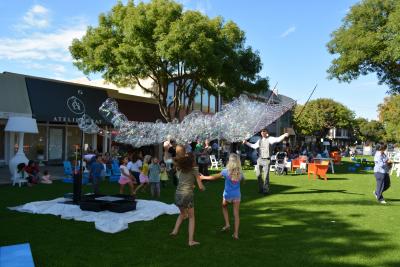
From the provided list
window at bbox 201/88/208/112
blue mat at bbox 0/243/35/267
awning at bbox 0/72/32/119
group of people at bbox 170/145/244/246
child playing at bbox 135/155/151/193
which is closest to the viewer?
blue mat at bbox 0/243/35/267

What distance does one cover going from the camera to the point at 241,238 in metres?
7.27

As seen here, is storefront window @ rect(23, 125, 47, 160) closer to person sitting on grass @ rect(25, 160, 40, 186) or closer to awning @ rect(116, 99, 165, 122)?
awning @ rect(116, 99, 165, 122)

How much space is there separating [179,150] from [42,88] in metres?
16.7

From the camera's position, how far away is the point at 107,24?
23594mm

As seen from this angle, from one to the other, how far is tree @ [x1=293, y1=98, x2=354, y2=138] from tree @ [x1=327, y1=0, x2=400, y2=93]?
4045 cm

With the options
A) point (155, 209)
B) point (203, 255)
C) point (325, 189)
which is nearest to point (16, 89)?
point (155, 209)

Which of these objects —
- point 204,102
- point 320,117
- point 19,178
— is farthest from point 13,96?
point 320,117

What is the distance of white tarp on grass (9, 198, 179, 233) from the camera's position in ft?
25.9

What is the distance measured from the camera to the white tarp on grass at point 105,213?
789cm

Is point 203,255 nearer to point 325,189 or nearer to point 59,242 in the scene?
point 59,242

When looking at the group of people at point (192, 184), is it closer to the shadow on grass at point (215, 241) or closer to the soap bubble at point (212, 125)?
the shadow on grass at point (215, 241)

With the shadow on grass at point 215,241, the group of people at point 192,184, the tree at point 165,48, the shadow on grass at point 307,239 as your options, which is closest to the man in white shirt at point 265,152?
the shadow on grass at point 307,239

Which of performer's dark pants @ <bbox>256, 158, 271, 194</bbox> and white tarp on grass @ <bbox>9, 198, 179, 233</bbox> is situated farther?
performer's dark pants @ <bbox>256, 158, 271, 194</bbox>

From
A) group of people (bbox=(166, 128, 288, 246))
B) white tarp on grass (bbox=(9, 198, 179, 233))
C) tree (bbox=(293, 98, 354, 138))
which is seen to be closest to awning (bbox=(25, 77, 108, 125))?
white tarp on grass (bbox=(9, 198, 179, 233))
